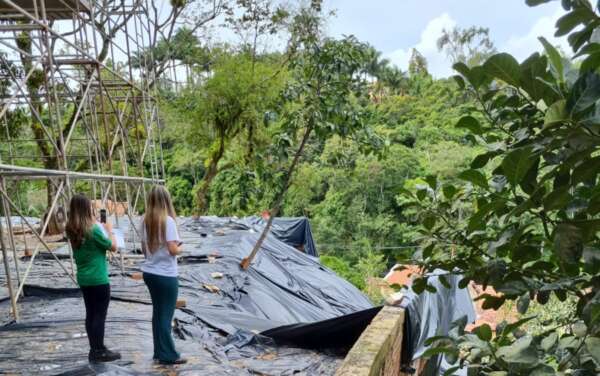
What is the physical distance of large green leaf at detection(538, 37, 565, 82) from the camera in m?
0.74

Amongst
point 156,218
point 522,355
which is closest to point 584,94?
point 522,355

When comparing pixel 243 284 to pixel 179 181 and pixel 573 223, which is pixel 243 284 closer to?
pixel 573 223

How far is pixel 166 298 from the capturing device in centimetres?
350

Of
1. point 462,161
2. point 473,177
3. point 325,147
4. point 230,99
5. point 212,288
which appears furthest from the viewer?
point 462,161

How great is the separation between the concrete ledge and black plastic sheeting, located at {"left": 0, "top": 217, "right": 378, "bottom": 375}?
0.43 m

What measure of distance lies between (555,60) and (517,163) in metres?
0.20

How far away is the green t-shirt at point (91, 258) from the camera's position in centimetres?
349

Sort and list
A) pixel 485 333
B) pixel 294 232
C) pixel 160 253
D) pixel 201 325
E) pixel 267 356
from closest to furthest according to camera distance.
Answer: pixel 485 333 → pixel 160 253 → pixel 267 356 → pixel 201 325 → pixel 294 232

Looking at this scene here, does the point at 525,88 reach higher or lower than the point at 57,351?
higher

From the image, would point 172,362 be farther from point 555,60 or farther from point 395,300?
point 555,60

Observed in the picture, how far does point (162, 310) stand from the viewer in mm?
3486

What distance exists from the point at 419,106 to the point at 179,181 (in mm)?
15190

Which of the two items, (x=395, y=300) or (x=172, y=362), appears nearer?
(x=172, y=362)

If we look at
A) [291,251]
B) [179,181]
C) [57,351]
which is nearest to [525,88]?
[57,351]
